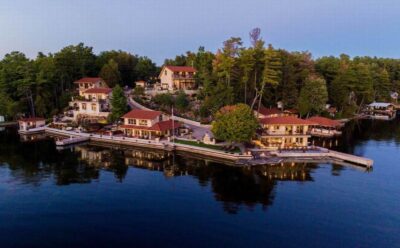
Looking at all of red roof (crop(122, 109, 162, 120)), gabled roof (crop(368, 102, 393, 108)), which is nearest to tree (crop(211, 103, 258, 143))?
red roof (crop(122, 109, 162, 120))

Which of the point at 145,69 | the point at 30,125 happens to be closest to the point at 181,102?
the point at 30,125

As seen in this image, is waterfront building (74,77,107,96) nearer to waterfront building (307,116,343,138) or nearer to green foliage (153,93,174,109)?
green foliage (153,93,174,109)

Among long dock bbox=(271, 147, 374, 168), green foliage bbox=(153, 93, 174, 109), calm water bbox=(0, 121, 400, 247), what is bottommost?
calm water bbox=(0, 121, 400, 247)

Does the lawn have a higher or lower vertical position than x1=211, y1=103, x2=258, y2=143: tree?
lower

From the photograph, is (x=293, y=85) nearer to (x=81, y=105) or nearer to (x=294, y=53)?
(x=294, y=53)

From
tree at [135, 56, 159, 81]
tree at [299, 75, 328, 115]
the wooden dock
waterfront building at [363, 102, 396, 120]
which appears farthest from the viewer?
tree at [135, 56, 159, 81]

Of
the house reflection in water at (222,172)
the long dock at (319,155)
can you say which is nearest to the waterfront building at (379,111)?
the long dock at (319,155)

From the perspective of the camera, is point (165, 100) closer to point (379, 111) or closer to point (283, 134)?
point (283, 134)
